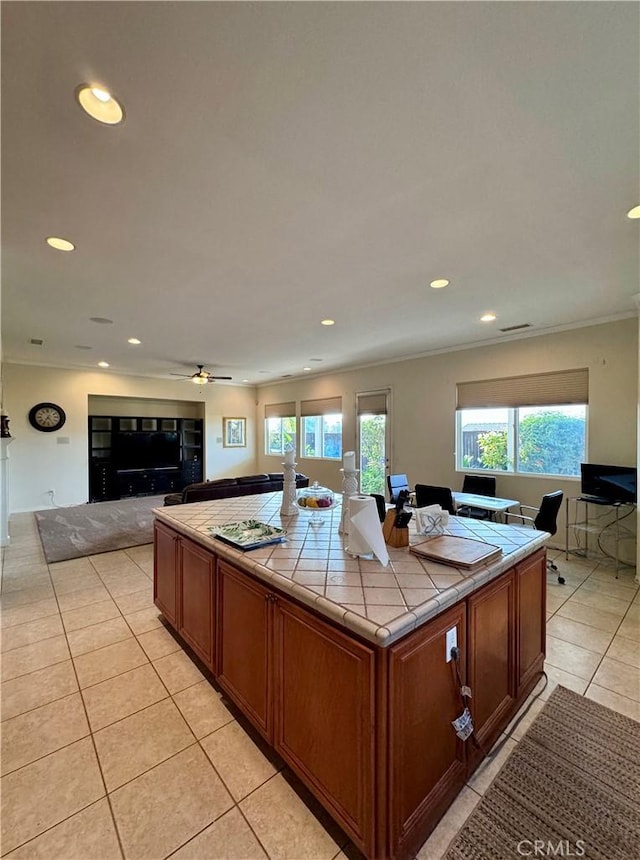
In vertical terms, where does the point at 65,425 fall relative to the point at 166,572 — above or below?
above

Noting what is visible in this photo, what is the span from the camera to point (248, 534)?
1885mm

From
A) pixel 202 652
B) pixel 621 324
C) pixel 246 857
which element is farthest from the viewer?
pixel 621 324

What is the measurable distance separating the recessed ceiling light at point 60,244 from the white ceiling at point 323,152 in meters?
0.05

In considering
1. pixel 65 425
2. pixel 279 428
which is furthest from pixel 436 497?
pixel 65 425

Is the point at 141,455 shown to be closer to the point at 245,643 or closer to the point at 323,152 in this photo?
the point at 245,643

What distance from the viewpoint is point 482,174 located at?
66.7 inches

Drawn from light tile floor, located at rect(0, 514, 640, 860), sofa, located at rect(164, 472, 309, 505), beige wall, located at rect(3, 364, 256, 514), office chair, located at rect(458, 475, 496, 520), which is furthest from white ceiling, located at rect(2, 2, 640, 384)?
beige wall, located at rect(3, 364, 256, 514)

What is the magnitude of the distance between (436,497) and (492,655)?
2130mm

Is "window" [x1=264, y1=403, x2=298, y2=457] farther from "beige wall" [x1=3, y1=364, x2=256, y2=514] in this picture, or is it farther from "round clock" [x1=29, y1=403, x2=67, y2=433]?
"round clock" [x1=29, y1=403, x2=67, y2=433]

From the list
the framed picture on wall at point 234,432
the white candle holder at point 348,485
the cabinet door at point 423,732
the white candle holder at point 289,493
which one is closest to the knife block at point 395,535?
the white candle holder at point 348,485

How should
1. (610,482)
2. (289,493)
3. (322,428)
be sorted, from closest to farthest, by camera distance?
(289,493) < (610,482) < (322,428)

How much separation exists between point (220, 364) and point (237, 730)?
5881 mm

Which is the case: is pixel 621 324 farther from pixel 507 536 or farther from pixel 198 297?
pixel 198 297

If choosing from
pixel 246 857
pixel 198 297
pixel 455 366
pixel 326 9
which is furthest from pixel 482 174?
pixel 455 366
